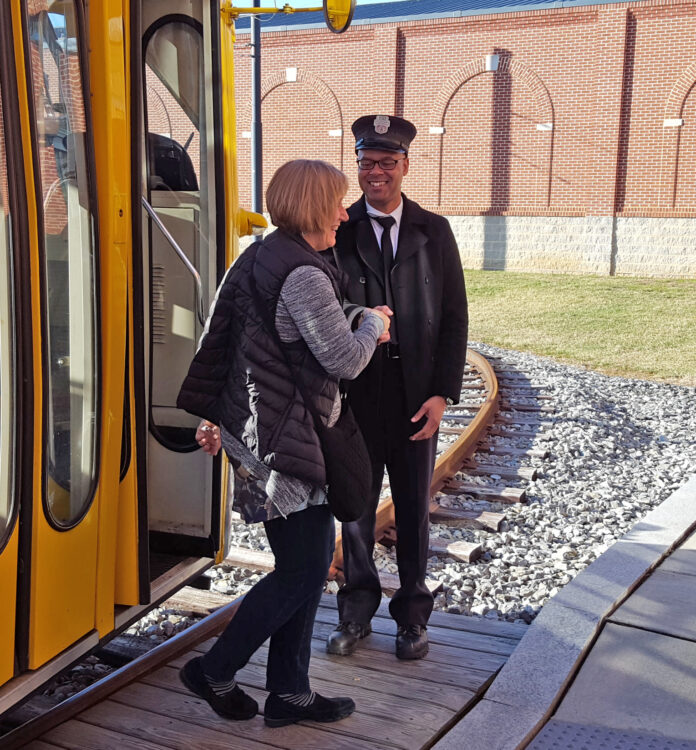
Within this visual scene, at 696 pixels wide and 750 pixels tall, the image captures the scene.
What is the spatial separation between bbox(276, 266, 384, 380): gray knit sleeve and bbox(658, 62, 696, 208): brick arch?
77.8 feet

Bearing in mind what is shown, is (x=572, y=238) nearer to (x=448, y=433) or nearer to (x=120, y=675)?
(x=448, y=433)

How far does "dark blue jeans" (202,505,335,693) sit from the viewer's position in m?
3.05

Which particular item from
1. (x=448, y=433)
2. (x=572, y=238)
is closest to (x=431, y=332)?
(x=448, y=433)

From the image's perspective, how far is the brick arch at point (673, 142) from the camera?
2456cm

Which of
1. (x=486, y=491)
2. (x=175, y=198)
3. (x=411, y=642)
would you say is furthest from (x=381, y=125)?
(x=486, y=491)

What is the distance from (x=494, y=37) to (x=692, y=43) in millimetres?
5308

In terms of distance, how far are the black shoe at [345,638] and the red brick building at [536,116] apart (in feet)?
72.7

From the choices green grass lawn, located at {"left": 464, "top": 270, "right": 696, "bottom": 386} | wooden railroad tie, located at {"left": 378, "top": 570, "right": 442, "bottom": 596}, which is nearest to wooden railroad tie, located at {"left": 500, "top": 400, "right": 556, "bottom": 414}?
green grass lawn, located at {"left": 464, "top": 270, "right": 696, "bottom": 386}

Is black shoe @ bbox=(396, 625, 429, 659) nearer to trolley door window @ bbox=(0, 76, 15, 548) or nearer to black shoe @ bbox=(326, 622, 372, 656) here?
black shoe @ bbox=(326, 622, 372, 656)

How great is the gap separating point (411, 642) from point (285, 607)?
909 mm

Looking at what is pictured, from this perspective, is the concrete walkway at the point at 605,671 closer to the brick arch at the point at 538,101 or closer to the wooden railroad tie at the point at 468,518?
the wooden railroad tie at the point at 468,518

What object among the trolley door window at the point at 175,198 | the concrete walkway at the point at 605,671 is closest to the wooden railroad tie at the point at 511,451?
the concrete walkway at the point at 605,671

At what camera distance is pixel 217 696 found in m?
3.21

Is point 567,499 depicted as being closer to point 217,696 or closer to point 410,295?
point 410,295
